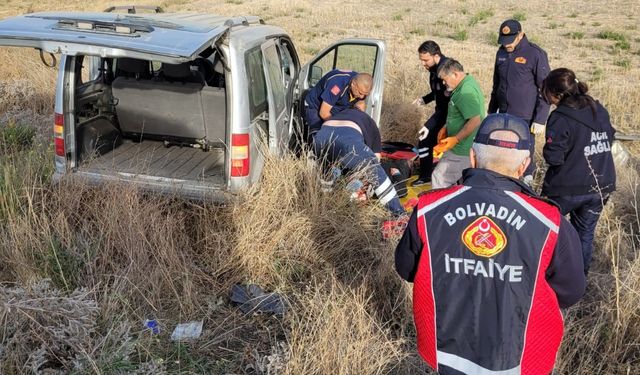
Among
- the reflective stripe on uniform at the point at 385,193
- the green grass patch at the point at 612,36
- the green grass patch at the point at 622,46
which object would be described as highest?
the green grass patch at the point at 612,36

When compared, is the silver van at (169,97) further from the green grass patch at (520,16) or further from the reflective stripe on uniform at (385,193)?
the green grass patch at (520,16)

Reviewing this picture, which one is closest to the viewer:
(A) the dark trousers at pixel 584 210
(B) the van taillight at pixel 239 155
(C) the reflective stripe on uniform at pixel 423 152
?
(A) the dark trousers at pixel 584 210

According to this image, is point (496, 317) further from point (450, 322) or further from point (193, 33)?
Result: point (193, 33)

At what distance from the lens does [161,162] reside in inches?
197

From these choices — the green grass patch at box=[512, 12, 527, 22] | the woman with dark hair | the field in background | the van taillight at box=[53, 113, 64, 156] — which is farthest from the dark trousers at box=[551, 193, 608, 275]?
the green grass patch at box=[512, 12, 527, 22]

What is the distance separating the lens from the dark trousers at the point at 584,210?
12.5 feet

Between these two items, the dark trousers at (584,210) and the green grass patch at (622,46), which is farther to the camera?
the green grass patch at (622,46)

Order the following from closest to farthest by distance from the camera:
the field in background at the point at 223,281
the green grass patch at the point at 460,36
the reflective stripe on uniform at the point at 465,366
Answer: the reflective stripe on uniform at the point at 465,366 → the field in background at the point at 223,281 → the green grass patch at the point at 460,36

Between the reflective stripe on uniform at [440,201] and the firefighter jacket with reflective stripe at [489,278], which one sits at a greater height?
the reflective stripe on uniform at [440,201]

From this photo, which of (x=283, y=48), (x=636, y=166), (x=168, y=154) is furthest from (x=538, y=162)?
(x=168, y=154)

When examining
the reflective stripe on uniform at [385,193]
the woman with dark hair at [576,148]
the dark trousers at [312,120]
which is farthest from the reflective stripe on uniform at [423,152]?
the woman with dark hair at [576,148]

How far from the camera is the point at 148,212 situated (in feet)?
→ 13.7

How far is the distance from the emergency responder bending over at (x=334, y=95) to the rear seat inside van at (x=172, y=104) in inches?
44.4

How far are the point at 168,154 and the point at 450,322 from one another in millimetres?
3728
